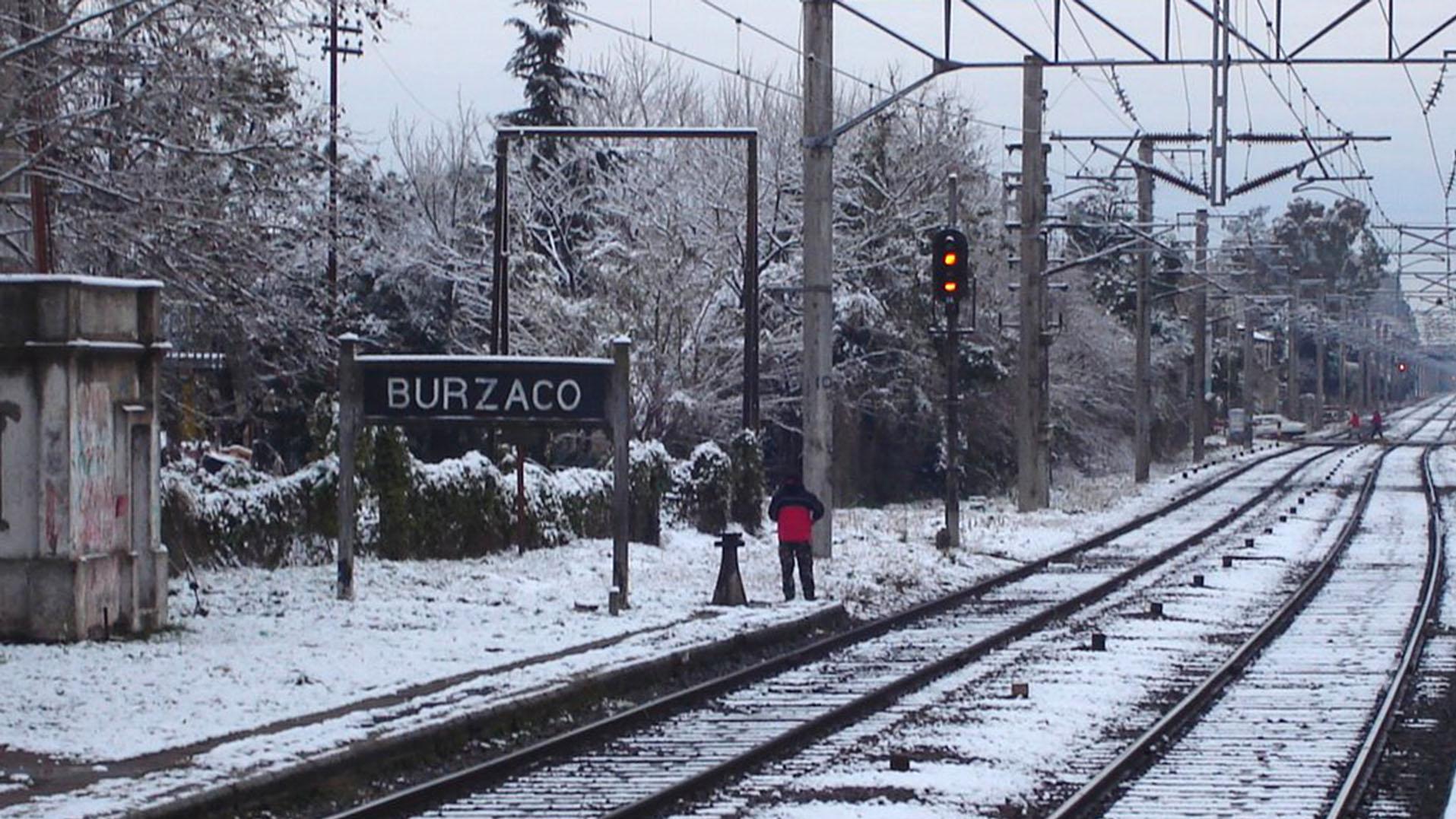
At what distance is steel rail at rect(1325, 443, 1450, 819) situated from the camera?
12.0 meters

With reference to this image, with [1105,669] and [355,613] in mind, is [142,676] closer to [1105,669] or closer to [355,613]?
[355,613]

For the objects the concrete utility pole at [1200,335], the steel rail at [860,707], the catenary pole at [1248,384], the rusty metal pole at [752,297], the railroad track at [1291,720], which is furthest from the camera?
the catenary pole at [1248,384]

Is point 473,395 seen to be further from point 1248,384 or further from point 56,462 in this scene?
point 1248,384

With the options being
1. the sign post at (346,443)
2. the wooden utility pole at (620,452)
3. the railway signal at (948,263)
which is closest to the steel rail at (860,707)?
the wooden utility pole at (620,452)

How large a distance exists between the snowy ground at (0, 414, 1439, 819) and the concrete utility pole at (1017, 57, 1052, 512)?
11494mm

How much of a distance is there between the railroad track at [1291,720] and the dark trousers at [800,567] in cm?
479

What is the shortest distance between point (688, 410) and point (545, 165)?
27.8 ft

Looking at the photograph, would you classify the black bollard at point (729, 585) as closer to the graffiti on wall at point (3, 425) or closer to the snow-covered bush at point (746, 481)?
the graffiti on wall at point (3, 425)

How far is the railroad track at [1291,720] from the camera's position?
12.0 m

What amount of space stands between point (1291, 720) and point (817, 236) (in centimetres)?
1231

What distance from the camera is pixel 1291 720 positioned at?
49.8ft

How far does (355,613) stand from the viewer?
19797 mm

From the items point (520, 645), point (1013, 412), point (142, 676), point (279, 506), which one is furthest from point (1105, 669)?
point (1013, 412)

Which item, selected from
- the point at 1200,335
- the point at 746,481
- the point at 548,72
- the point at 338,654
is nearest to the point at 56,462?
the point at 338,654
